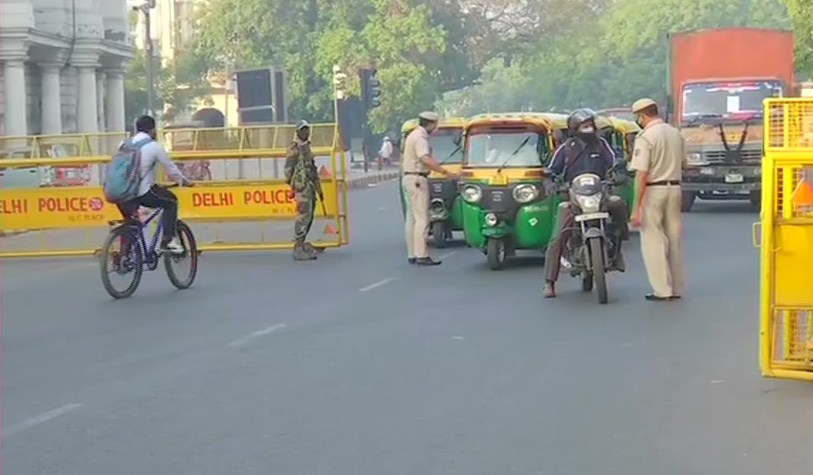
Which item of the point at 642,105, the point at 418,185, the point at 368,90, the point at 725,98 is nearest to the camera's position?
the point at 642,105

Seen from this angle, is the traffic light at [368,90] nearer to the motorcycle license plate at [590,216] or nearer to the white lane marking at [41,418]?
the motorcycle license plate at [590,216]

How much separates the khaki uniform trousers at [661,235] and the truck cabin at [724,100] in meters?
14.1

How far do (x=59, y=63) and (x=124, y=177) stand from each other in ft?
116

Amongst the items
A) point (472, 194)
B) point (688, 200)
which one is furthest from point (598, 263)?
point (688, 200)

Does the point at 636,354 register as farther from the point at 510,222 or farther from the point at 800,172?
the point at 510,222

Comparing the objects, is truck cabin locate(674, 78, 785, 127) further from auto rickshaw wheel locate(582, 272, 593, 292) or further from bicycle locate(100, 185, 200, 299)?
bicycle locate(100, 185, 200, 299)

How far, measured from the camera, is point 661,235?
13.2 m

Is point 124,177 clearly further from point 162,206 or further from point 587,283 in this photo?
point 587,283

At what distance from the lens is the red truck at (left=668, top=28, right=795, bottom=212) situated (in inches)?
1050

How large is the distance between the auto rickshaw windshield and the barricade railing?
2.95m

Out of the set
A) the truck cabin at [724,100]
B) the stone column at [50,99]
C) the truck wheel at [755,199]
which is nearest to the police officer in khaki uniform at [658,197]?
the truck wheel at [755,199]

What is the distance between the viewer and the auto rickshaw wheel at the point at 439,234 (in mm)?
19266

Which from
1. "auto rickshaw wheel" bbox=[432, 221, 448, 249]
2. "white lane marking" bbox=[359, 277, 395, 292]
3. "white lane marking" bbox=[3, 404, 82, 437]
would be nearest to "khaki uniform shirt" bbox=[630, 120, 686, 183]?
"white lane marking" bbox=[359, 277, 395, 292]

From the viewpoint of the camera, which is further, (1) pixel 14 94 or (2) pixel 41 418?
(1) pixel 14 94
